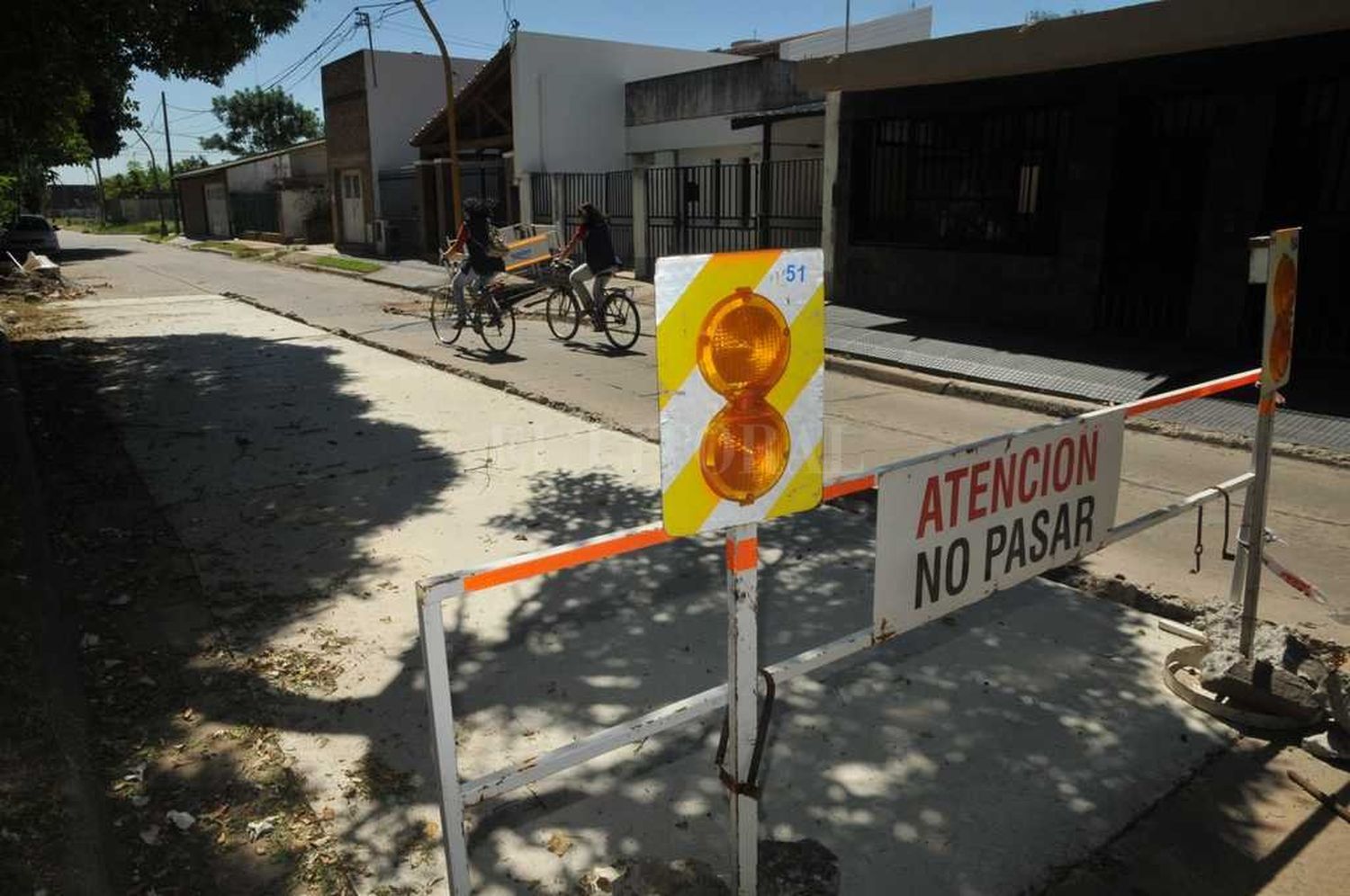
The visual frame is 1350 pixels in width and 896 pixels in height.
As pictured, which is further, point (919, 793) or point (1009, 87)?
point (1009, 87)

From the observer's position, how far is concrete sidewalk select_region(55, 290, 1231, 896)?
295cm

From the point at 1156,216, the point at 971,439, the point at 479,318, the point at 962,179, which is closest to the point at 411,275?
the point at 479,318

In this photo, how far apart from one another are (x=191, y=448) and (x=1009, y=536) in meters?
6.87

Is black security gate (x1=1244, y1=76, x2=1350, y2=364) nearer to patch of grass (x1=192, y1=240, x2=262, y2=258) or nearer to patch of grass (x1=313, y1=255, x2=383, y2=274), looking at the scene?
patch of grass (x1=313, y1=255, x2=383, y2=274)

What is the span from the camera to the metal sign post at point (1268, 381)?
338 centimetres

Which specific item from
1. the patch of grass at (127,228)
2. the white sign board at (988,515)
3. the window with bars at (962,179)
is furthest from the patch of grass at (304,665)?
the patch of grass at (127,228)

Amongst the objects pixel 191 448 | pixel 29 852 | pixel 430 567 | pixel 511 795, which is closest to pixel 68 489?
pixel 191 448

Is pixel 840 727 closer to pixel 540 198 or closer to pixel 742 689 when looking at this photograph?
pixel 742 689

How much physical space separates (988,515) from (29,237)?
119 ft

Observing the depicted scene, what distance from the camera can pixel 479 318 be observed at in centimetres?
1205

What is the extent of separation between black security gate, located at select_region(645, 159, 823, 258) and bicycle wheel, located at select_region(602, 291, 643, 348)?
432 cm

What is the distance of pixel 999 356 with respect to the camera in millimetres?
10469

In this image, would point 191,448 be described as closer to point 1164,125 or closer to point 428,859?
point 428,859

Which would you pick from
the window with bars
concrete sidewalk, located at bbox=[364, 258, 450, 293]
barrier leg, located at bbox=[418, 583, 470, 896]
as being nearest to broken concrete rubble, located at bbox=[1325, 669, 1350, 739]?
barrier leg, located at bbox=[418, 583, 470, 896]
